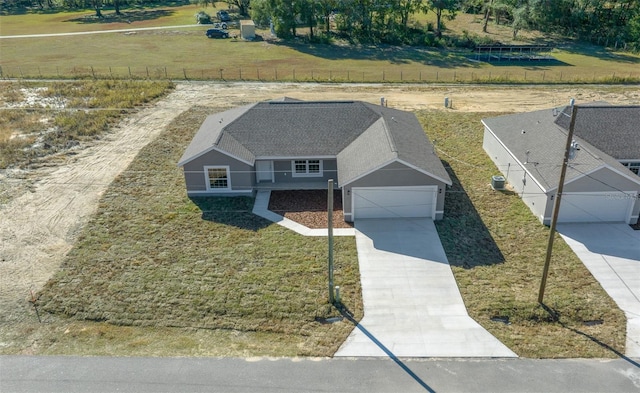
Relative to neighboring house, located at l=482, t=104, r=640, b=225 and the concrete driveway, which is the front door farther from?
the concrete driveway

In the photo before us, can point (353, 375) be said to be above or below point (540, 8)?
below

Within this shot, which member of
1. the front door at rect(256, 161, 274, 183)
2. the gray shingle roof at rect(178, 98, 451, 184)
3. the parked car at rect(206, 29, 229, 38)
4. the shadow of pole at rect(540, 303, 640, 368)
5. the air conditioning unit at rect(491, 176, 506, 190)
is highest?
the parked car at rect(206, 29, 229, 38)

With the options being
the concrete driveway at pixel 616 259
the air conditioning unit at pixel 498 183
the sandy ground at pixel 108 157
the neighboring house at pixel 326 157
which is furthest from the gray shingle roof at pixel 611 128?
the sandy ground at pixel 108 157

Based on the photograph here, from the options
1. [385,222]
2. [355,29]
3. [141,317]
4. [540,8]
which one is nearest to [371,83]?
[355,29]

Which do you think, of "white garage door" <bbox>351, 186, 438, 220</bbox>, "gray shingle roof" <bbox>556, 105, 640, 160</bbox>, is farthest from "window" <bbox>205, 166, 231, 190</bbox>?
"gray shingle roof" <bbox>556, 105, 640, 160</bbox>

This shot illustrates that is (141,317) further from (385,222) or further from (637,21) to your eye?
(637,21)
